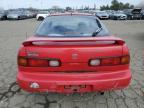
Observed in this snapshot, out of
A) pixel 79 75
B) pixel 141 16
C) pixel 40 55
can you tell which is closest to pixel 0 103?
pixel 40 55

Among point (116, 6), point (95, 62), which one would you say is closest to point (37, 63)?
point (95, 62)

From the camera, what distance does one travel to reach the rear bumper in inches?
139

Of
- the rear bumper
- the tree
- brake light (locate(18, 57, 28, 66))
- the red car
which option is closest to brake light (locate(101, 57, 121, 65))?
the red car

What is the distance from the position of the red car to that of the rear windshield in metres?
0.66

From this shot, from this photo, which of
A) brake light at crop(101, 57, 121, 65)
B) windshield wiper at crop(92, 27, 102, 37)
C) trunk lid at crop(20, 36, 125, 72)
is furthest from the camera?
windshield wiper at crop(92, 27, 102, 37)

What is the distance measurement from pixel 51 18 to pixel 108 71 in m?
1.99

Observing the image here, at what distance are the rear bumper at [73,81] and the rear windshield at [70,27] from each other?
90cm

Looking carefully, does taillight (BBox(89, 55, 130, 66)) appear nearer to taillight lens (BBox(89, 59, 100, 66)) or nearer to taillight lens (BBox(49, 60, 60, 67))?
taillight lens (BBox(89, 59, 100, 66))

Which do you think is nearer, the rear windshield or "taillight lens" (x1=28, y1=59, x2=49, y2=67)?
"taillight lens" (x1=28, y1=59, x2=49, y2=67)

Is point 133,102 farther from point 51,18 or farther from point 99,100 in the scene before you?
point 51,18

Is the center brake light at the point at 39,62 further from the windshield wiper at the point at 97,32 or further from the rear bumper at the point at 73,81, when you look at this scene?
the windshield wiper at the point at 97,32

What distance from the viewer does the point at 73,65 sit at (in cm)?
358

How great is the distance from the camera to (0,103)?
13.6ft

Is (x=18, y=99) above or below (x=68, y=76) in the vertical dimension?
below
